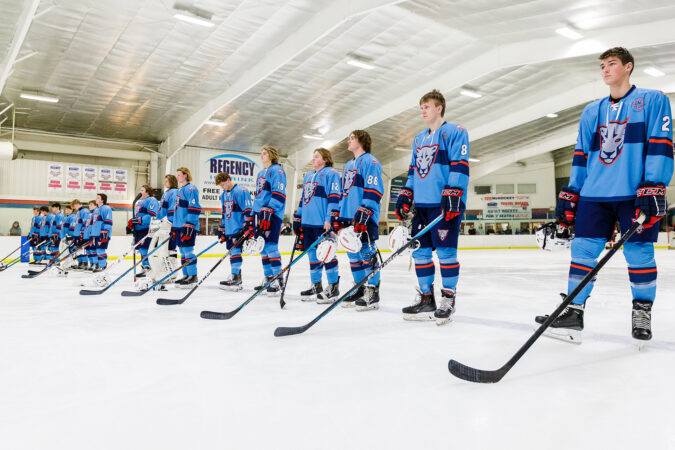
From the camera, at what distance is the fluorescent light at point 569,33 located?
8945 millimetres

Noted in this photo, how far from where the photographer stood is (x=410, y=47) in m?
9.92

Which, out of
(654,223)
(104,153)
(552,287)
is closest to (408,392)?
(654,223)

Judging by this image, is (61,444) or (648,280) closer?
(61,444)

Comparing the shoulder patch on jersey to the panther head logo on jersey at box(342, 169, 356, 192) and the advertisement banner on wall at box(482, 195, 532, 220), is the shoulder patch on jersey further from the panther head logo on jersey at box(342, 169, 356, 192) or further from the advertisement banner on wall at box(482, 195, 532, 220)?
the advertisement banner on wall at box(482, 195, 532, 220)

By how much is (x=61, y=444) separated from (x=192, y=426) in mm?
313

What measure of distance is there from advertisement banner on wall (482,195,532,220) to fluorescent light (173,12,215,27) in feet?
49.8

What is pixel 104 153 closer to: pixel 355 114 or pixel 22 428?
pixel 355 114

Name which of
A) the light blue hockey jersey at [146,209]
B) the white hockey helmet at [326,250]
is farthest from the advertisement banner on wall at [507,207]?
the white hockey helmet at [326,250]

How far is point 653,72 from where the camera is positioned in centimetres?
1106

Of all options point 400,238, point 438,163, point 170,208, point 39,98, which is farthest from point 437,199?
point 39,98

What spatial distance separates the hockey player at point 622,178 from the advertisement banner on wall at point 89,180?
15551 millimetres

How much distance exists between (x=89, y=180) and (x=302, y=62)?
28.8ft

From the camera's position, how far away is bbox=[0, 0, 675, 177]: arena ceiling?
323 inches

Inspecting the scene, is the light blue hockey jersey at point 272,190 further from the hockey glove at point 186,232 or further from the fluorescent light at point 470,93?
the fluorescent light at point 470,93
